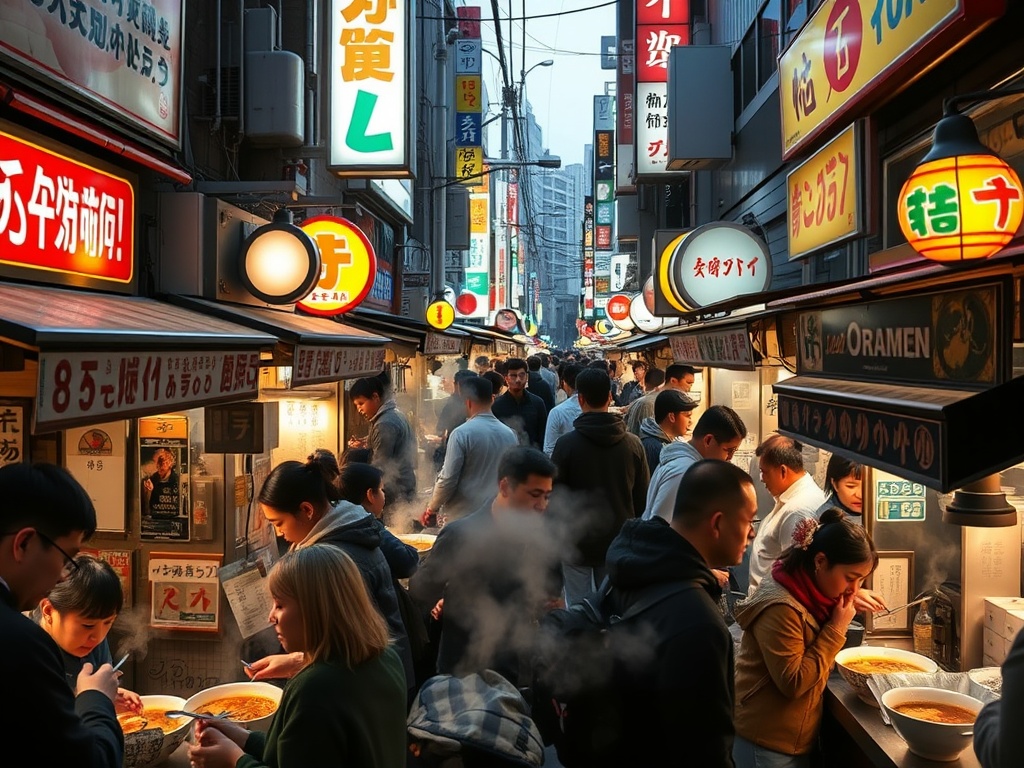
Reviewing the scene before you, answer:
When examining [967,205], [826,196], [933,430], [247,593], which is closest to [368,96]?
[826,196]

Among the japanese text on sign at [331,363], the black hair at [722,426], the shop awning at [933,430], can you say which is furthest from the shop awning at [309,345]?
the shop awning at [933,430]

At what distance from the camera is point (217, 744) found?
10.1ft

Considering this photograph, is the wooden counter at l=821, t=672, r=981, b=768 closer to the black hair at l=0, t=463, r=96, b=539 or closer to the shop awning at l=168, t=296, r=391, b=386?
the black hair at l=0, t=463, r=96, b=539

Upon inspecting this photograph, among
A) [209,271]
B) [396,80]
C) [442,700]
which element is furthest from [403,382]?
[442,700]

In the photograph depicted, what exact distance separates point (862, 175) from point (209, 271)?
17.5 ft

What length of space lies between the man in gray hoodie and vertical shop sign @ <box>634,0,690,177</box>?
10442 mm

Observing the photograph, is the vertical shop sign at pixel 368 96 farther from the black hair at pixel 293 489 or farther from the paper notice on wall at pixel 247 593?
the black hair at pixel 293 489

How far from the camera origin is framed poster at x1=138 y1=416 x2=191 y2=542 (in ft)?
19.0

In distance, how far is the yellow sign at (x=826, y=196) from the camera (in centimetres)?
658

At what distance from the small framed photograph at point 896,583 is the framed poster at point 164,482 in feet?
15.3

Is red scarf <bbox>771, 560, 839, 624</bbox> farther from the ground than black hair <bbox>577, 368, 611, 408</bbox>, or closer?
closer

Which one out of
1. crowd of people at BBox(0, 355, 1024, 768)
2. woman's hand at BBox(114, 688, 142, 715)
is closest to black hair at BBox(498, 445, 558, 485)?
crowd of people at BBox(0, 355, 1024, 768)

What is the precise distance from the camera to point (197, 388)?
3818 millimetres

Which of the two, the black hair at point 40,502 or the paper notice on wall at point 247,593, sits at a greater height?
the black hair at point 40,502
